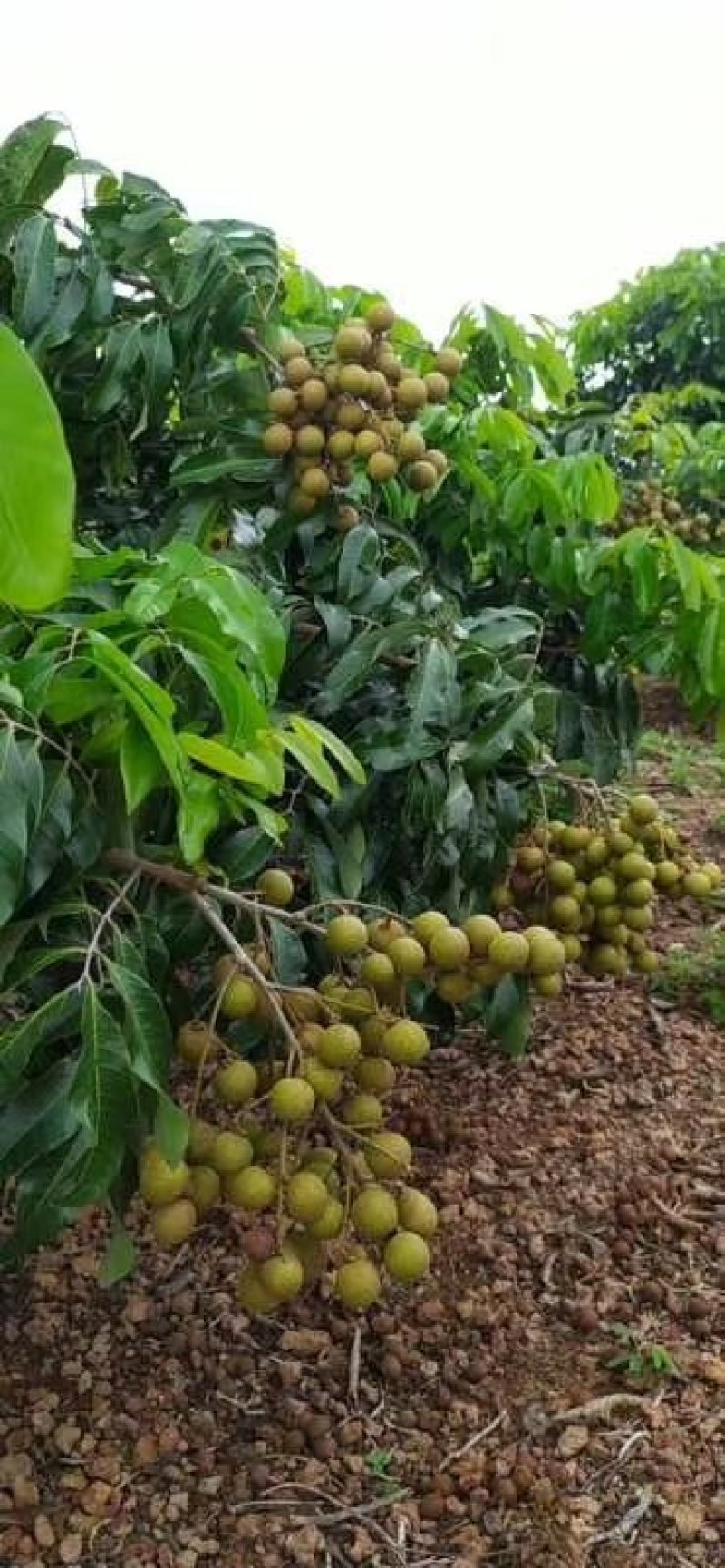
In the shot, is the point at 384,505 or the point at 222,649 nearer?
the point at 222,649

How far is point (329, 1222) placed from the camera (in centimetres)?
129

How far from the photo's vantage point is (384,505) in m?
2.58

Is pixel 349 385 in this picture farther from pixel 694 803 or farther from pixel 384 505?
pixel 694 803

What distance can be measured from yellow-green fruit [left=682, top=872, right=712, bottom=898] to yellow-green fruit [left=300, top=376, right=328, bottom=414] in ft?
3.24

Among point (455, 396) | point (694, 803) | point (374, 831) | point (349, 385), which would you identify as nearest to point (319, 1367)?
point (374, 831)

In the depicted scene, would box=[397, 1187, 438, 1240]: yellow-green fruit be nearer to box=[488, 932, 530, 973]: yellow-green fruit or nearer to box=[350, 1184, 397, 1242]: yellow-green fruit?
box=[350, 1184, 397, 1242]: yellow-green fruit

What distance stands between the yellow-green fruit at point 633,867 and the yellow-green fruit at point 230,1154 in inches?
34.2

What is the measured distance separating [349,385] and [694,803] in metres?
3.33

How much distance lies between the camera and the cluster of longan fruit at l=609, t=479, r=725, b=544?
14.8ft

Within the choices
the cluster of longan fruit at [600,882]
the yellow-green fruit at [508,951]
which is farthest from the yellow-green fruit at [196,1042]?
the cluster of longan fruit at [600,882]

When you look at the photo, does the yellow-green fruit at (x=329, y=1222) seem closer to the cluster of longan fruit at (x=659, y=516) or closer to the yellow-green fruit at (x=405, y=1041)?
the yellow-green fruit at (x=405, y=1041)

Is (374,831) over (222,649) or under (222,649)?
under

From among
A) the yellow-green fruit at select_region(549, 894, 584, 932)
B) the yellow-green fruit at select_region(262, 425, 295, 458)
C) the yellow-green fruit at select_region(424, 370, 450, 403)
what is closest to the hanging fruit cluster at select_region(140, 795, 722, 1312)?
the yellow-green fruit at select_region(549, 894, 584, 932)

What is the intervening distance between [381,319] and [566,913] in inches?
38.4
